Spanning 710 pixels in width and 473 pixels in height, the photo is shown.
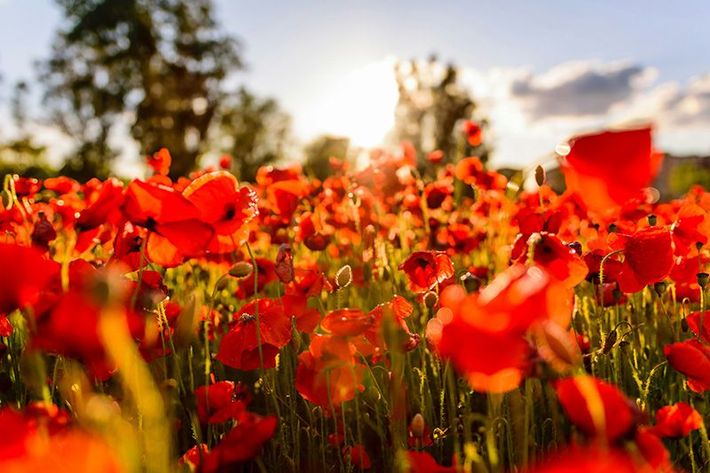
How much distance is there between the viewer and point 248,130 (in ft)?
108

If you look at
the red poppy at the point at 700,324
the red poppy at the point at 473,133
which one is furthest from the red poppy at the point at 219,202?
the red poppy at the point at 473,133

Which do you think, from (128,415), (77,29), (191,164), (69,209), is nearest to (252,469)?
(128,415)

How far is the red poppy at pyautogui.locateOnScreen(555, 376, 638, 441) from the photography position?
0.75 m

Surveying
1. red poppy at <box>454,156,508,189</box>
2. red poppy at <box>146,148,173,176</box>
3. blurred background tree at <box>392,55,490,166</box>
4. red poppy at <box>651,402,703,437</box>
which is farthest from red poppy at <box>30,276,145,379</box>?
blurred background tree at <box>392,55,490,166</box>

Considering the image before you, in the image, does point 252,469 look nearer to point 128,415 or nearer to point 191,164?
point 128,415

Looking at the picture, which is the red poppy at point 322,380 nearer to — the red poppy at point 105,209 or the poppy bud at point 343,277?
the poppy bud at point 343,277

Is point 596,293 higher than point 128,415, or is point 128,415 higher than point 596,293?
point 596,293

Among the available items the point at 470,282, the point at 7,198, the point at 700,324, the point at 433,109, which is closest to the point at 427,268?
the point at 470,282

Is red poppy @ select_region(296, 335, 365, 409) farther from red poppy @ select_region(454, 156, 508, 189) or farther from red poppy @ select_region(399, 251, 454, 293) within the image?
red poppy @ select_region(454, 156, 508, 189)

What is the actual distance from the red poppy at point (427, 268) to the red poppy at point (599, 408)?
0.75m

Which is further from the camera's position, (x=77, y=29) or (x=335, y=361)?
(x=77, y=29)

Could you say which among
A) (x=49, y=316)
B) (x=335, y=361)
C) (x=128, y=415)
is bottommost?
(x=128, y=415)

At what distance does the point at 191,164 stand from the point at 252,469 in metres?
25.5

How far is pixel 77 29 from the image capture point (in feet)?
83.4
